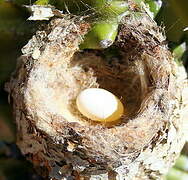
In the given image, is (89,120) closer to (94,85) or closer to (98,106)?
(98,106)

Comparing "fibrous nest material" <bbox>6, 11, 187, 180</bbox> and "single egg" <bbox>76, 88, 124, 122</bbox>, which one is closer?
"fibrous nest material" <bbox>6, 11, 187, 180</bbox>

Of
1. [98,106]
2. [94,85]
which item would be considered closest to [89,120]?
[98,106]

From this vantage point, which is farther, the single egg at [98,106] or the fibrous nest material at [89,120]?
the single egg at [98,106]

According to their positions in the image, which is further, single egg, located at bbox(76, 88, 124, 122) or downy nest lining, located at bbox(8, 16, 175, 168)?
single egg, located at bbox(76, 88, 124, 122)

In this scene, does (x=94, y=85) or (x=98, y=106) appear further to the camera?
(x=94, y=85)
